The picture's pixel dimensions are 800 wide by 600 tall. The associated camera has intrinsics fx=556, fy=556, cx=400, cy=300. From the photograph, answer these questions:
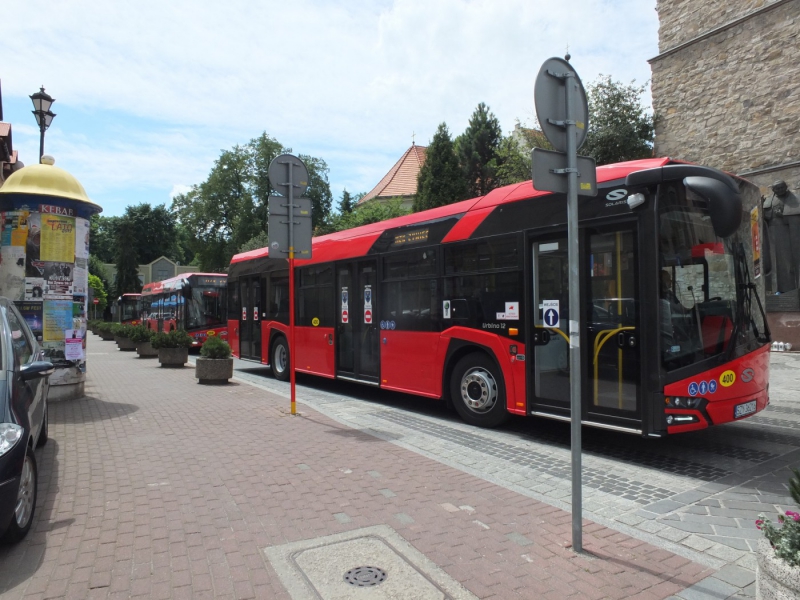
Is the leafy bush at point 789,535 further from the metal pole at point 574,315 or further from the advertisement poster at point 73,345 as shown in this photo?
the advertisement poster at point 73,345

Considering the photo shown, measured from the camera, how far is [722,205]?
4.79 meters

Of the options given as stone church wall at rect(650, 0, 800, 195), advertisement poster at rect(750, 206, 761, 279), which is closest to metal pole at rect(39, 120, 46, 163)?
advertisement poster at rect(750, 206, 761, 279)

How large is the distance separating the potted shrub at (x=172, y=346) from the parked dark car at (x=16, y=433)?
10.3 metres

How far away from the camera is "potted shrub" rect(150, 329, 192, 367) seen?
1505 centimetres

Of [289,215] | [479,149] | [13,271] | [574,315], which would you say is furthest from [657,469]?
[479,149]

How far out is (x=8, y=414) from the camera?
12.4 feet

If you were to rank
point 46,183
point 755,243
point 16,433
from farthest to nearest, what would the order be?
point 46,183 → point 755,243 → point 16,433

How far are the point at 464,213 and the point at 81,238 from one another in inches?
260

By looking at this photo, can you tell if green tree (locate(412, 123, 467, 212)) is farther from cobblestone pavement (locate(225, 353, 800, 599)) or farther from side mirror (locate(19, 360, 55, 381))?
side mirror (locate(19, 360, 55, 381))

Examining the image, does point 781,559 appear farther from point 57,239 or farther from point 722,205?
point 57,239

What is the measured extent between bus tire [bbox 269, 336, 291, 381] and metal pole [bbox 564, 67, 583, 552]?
29.9 feet

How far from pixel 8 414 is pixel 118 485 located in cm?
148

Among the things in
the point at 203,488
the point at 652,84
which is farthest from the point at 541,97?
the point at 652,84

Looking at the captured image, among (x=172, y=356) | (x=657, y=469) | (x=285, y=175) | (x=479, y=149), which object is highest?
(x=479, y=149)
